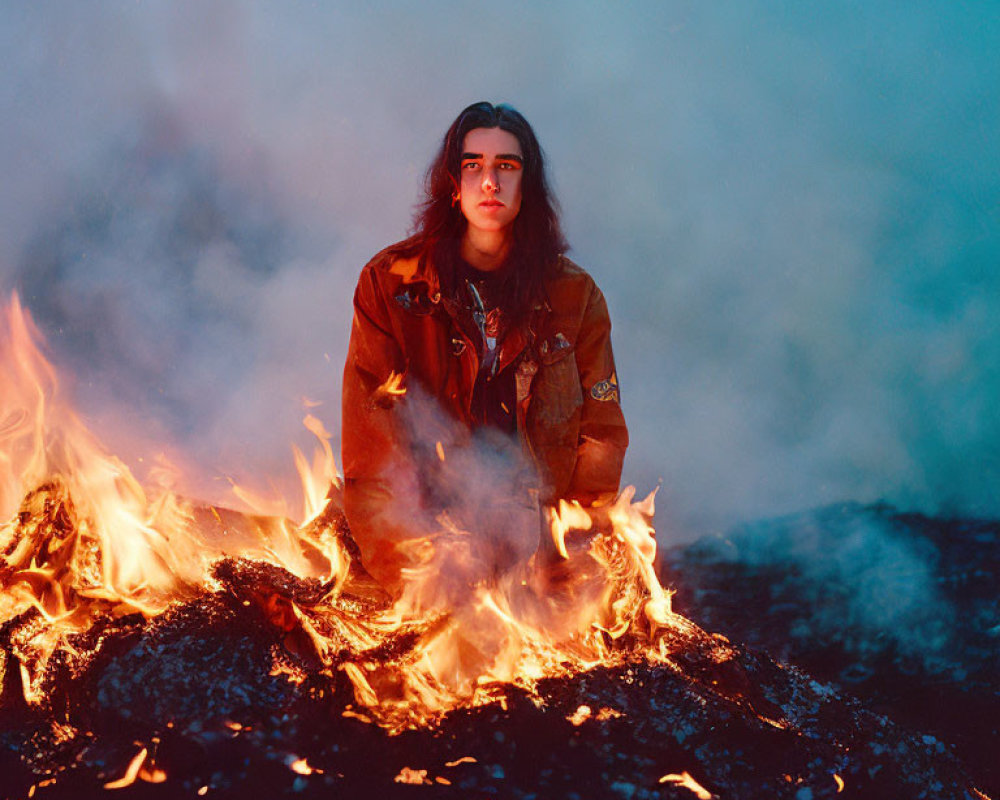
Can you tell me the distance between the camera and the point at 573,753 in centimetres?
214

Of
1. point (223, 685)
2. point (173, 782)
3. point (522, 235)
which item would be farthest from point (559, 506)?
point (173, 782)

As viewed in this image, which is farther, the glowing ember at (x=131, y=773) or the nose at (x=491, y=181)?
the nose at (x=491, y=181)

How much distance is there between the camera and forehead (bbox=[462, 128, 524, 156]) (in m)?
2.92

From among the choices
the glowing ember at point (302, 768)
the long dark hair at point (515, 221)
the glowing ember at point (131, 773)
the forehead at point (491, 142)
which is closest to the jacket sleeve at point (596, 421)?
the long dark hair at point (515, 221)

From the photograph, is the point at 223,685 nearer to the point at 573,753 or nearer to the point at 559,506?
the point at 573,753

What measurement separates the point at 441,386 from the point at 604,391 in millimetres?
719

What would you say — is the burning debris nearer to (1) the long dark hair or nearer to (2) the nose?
(1) the long dark hair

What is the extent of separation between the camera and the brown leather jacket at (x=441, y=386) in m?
3.05

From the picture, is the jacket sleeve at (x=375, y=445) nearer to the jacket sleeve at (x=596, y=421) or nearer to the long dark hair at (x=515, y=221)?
the long dark hair at (x=515, y=221)

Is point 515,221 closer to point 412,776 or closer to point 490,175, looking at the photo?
point 490,175

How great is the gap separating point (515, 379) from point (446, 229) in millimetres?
695

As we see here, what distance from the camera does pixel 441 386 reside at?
315 cm

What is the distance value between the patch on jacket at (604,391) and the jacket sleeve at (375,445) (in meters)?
0.83

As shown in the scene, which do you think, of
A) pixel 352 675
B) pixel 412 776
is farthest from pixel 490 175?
pixel 412 776
